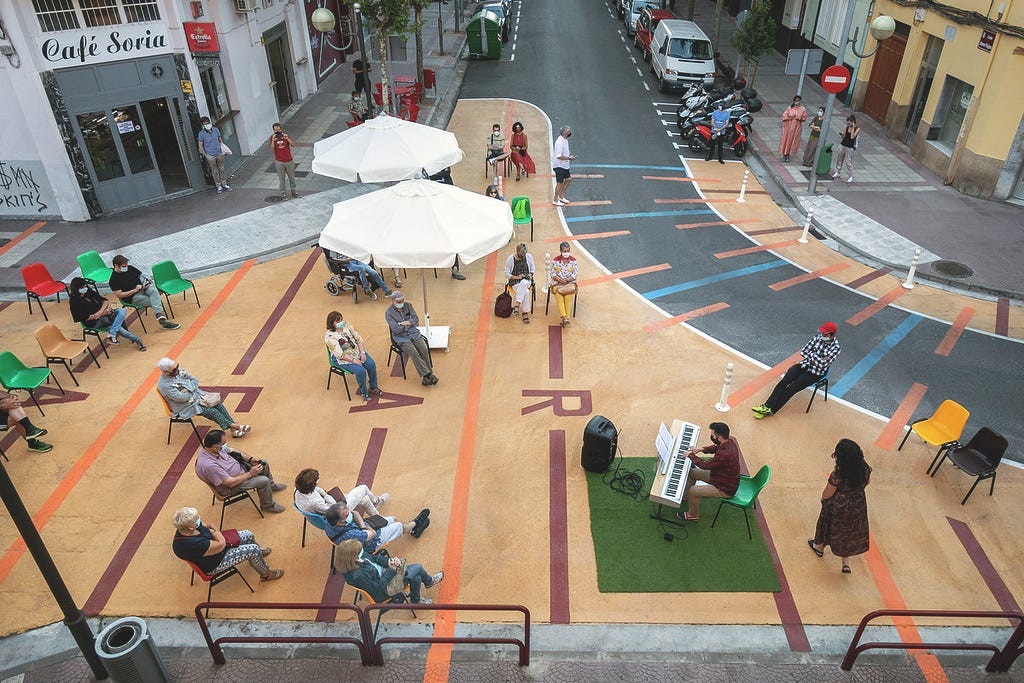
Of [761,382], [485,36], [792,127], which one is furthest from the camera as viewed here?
[485,36]

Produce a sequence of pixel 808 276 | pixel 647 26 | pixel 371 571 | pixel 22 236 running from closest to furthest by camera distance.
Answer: pixel 371 571 → pixel 808 276 → pixel 22 236 → pixel 647 26

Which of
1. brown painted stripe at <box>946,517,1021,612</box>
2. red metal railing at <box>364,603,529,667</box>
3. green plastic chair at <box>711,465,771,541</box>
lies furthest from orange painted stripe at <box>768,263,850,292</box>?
red metal railing at <box>364,603,529,667</box>

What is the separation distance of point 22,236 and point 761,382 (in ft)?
50.5

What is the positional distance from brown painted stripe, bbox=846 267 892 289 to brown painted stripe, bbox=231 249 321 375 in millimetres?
10742

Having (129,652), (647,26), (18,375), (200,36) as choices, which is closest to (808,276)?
(129,652)

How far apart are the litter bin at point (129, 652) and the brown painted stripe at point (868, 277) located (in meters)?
12.9

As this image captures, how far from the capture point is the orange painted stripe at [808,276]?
13.5 metres

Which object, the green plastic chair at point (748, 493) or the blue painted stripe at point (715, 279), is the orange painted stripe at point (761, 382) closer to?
the green plastic chair at point (748, 493)

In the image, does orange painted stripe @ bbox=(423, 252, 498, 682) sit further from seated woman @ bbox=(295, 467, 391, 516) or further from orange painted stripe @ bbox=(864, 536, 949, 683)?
orange painted stripe @ bbox=(864, 536, 949, 683)

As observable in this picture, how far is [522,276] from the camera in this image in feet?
39.2

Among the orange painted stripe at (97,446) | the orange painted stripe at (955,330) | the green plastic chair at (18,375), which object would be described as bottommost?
the orange painted stripe at (955,330)

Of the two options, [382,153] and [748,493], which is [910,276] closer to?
[748,493]

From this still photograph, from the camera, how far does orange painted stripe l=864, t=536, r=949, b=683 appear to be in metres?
6.56

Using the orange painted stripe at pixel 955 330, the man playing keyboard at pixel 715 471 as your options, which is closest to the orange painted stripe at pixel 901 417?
the orange painted stripe at pixel 955 330
